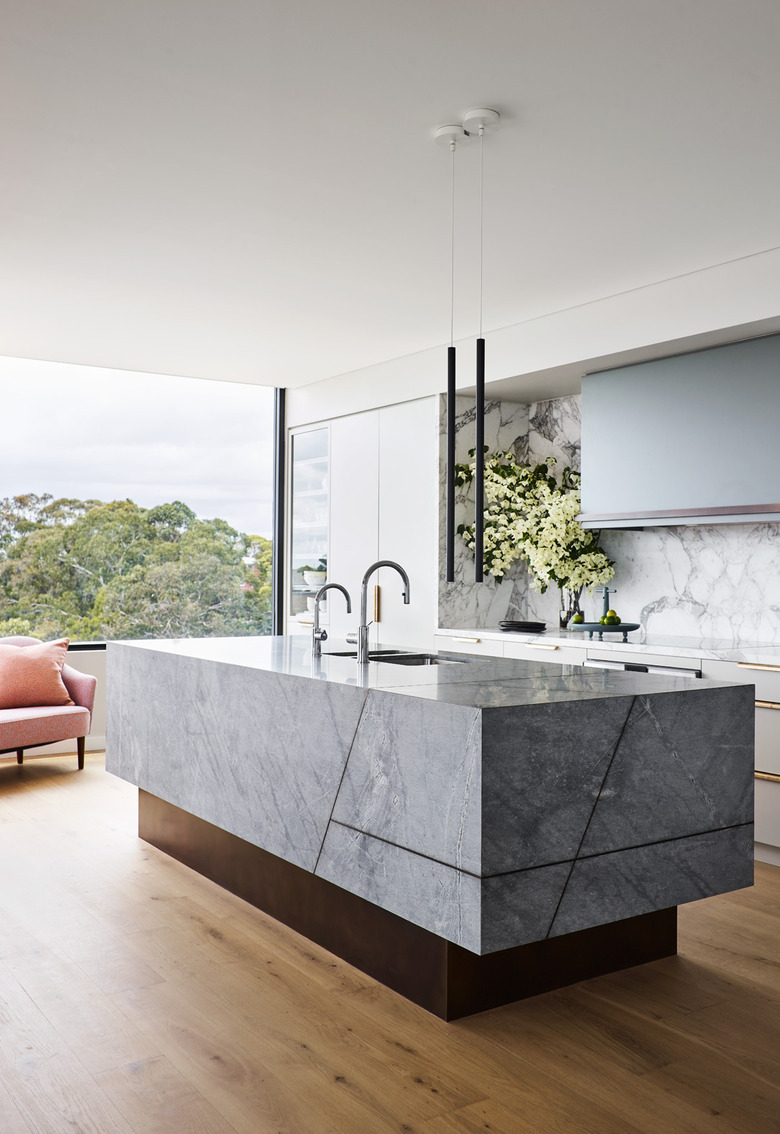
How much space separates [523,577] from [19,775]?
3.26 metres

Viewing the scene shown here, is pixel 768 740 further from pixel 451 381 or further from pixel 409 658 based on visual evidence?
pixel 451 381

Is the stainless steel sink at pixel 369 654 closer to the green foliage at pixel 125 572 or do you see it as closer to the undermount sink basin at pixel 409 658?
the undermount sink basin at pixel 409 658

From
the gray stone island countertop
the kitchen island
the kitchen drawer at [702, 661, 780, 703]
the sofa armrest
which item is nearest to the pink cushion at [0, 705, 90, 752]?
the sofa armrest

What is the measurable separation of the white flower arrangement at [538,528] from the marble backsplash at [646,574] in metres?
0.12

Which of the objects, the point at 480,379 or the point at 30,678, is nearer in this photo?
the point at 480,379

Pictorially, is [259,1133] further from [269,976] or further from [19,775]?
[19,775]

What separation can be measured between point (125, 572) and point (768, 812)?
14.9 feet

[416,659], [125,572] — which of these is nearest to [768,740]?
[416,659]

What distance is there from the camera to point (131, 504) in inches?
266

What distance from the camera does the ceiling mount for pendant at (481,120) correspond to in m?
2.78

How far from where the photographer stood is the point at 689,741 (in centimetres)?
256

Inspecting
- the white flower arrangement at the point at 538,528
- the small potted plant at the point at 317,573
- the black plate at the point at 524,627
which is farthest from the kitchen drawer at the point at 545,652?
the small potted plant at the point at 317,573

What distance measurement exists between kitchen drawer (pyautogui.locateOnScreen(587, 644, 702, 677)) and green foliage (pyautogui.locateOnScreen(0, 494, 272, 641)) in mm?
3380

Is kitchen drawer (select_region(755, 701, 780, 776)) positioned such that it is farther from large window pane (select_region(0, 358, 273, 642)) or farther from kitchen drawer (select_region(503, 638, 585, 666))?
large window pane (select_region(0, 358, 273, 642))
